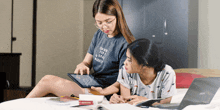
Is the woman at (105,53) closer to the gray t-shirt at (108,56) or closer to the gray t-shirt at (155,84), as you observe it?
the gray t-shirt at (108,56)

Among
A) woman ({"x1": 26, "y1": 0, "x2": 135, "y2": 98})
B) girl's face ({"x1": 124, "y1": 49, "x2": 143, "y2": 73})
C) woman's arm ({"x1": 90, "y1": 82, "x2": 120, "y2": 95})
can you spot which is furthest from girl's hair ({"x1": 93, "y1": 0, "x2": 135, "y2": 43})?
woman's arm ({"x1": 90, "y1": 82, "x2": 120, "y2": 95})

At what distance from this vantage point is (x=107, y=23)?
1328 mm

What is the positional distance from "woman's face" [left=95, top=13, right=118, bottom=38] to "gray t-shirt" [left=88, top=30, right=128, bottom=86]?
35 millimetres

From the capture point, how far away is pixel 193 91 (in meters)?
1.13

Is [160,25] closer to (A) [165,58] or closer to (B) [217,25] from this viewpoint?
(A) [165,58]

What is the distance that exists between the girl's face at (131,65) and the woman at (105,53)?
61 mm

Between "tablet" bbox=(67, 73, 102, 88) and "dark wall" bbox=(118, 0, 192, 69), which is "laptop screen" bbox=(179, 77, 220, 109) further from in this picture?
"tablet" bbox=(67, 73, 102, 88)

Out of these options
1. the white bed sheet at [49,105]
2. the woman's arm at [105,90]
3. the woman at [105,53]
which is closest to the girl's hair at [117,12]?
the woman at [105,53]

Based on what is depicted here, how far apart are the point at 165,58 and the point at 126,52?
A: 0.22 metres

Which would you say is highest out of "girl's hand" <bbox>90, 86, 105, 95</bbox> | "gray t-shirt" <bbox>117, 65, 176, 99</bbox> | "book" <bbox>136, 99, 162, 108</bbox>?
"gray t-shirt" <bbox>117, 65, 176, 99</bbox>

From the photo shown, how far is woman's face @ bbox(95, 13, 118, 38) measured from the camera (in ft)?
4.30

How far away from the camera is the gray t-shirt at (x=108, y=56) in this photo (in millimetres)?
1312

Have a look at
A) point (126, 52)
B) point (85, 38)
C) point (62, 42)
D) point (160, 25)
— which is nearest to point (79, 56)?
point (85, 38)

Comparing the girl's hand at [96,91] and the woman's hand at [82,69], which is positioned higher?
the woman's hand at [82,69]
